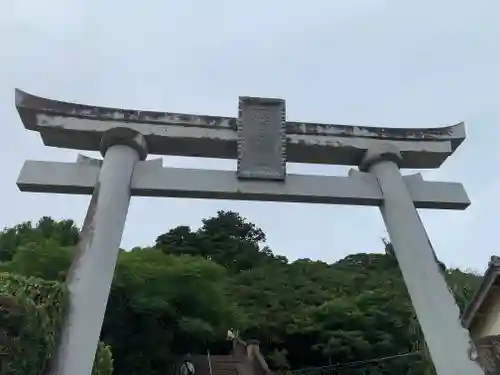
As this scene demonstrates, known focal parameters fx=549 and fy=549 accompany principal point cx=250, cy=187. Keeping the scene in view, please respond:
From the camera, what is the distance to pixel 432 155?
677 cm

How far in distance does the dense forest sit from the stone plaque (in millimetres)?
6203

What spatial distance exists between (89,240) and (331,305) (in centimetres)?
1561

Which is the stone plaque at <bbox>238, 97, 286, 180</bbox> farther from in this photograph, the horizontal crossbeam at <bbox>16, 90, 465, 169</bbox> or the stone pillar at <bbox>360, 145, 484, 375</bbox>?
the stone pillar at <bbox>360, 145, 484, 375</bbox>

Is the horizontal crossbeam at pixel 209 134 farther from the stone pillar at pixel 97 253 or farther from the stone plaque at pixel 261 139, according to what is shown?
the stone pillar at pixel 97 253

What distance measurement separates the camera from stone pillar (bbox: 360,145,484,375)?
5090 mm

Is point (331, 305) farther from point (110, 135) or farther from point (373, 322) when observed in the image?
point (110, 135)

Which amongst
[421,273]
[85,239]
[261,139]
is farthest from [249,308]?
[85,239]

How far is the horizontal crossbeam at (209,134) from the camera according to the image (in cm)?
596

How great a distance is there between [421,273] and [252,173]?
6.68 feet

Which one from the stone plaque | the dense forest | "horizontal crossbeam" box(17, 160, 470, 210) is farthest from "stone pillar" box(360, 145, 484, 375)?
the dense forest

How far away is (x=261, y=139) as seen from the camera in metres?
6.24

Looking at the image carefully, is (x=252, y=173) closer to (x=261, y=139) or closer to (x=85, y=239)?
(x=261, y=139)

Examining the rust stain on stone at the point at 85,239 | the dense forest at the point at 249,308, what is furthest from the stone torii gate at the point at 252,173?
the dense forest at the point at 249,308

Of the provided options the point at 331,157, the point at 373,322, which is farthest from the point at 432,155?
the point at 373,322
